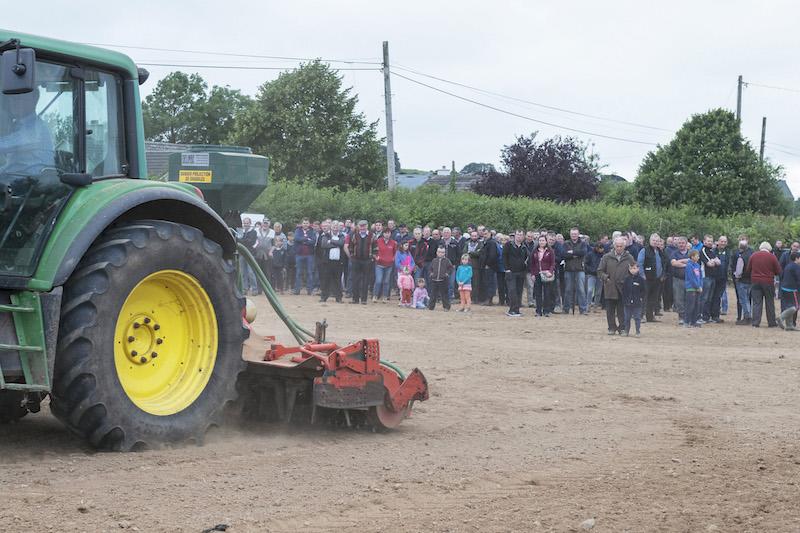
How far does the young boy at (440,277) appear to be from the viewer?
71.6 ft

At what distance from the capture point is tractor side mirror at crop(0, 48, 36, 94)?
566 cm

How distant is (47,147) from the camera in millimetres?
6293

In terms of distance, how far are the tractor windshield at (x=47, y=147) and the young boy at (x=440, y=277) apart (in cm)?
1527

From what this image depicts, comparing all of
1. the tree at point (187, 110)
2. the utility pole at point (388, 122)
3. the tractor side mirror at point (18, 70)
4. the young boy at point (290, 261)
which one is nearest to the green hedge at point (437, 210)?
Answer: the utility pole at point (388, 122)

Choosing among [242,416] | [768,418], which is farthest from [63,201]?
[768,418]

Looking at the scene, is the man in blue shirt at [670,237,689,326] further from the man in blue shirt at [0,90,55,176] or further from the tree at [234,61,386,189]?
the tree at [234,61,386,189]

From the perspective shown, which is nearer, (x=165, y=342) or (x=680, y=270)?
(x=165, y=342)

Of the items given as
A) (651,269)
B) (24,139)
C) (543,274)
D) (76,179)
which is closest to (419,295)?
(543,274)

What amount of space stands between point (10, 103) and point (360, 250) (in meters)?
16.6

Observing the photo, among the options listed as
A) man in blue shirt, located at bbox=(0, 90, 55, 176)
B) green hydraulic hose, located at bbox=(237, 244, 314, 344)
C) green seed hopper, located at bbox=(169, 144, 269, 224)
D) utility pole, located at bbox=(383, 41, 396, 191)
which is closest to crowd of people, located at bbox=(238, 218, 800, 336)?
utility pole, located at bbox=(383, 41, 396, 191)

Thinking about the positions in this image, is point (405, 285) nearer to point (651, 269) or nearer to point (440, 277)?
point (440, 277)

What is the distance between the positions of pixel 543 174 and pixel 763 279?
816 inches

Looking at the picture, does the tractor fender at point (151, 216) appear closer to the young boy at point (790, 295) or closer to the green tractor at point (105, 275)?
the green tractor at point (105, 275)

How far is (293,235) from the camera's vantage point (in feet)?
82.4
